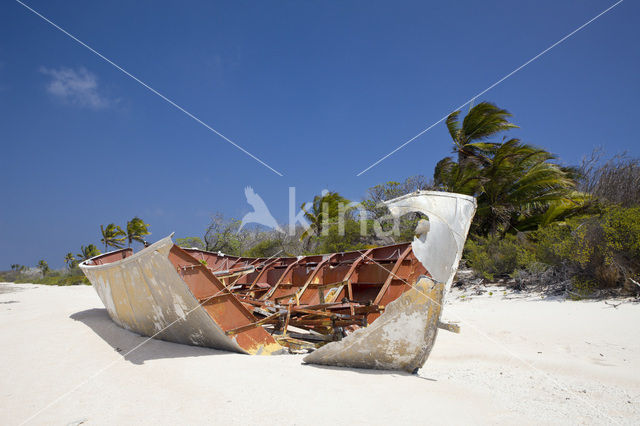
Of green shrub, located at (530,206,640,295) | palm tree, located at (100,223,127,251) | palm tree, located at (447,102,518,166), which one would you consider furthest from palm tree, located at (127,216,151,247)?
green shrub, located at (530,206,640,295)

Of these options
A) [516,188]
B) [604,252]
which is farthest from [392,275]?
[516,188]

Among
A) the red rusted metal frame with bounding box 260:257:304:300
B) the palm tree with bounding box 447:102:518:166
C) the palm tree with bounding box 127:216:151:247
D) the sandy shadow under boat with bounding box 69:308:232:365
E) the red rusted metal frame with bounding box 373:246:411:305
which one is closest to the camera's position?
the sandy shadow under boat with bounding box 69:308:232:365

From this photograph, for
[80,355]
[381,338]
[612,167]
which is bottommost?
[381,338]

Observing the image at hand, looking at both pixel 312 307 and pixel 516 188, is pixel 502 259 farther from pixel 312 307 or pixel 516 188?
pixel 312 307

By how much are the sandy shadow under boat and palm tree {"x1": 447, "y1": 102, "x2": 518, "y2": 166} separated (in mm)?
15118

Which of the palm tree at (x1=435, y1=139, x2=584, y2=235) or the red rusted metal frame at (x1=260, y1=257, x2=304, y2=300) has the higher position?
the palm tree at (x1=435, y1=139, x2=584, y2=235)

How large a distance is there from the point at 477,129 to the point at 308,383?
1676 cm

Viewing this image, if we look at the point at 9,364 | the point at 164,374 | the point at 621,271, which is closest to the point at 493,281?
the point at 621,271

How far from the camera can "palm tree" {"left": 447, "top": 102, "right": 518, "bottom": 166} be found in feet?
53.6

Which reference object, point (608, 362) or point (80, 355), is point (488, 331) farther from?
point (80, 355)

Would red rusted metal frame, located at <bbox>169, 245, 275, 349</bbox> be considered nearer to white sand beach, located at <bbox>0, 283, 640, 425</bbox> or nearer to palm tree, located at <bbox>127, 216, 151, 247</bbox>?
white sand beach, located at <bbox>0, 283, 640, 425</bbox>

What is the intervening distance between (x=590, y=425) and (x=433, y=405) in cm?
112

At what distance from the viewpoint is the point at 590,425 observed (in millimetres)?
2502

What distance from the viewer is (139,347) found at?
14.1 ft
